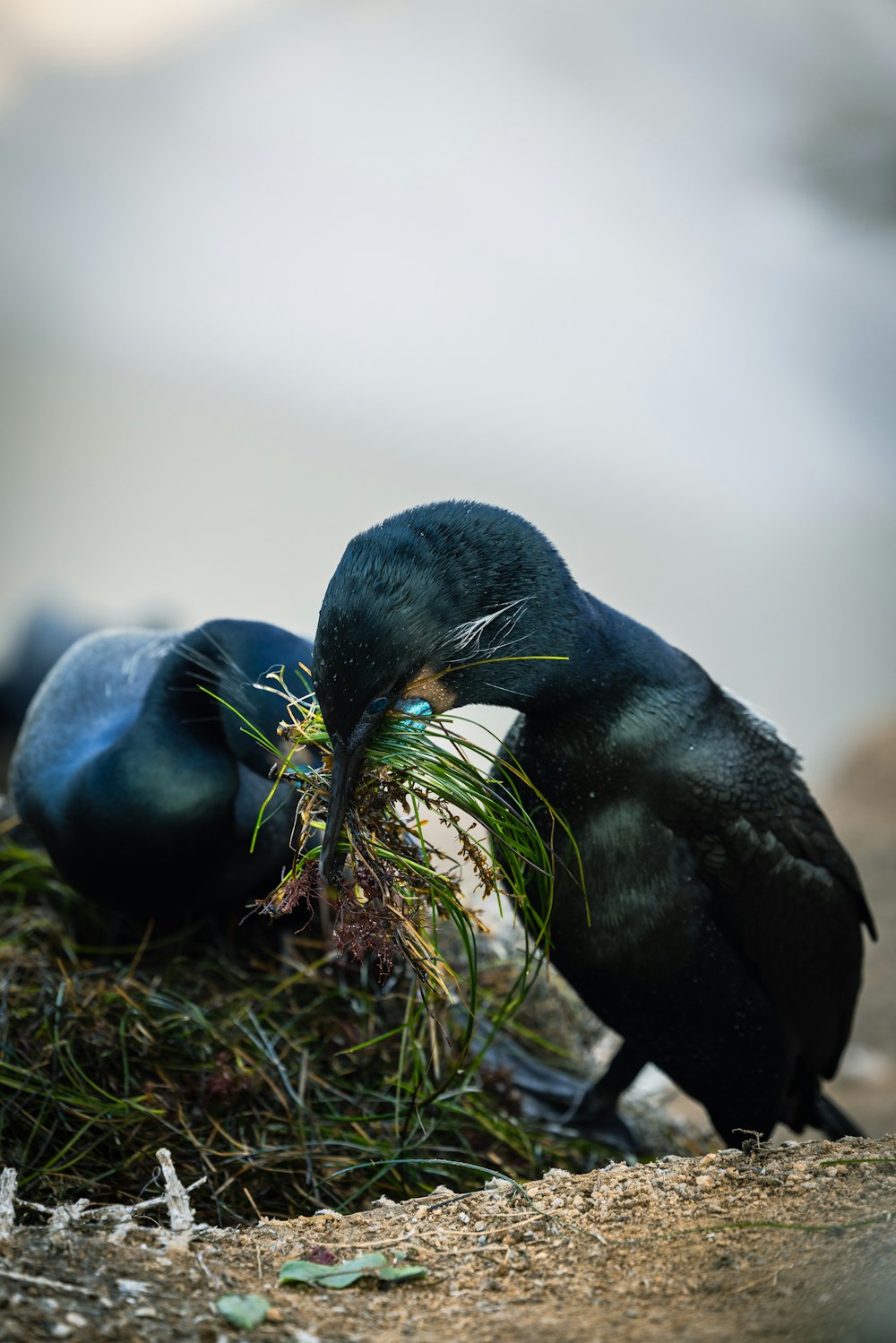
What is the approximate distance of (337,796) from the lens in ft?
5.95

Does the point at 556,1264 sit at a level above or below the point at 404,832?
below

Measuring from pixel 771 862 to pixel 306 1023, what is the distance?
Result: 1164mm

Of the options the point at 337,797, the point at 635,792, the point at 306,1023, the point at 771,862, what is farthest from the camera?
the point at 306,1023

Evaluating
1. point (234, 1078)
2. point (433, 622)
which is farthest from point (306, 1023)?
Answer: point (433, 622)

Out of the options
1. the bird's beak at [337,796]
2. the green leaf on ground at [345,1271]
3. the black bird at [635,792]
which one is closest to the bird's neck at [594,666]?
the black bird at [635,792]

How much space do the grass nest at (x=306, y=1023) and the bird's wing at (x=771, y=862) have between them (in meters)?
0.30

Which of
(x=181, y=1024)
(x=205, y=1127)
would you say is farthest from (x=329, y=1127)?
(x=181, y=1024)

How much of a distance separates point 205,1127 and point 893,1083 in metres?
3.04

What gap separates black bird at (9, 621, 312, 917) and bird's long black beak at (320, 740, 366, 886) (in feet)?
2.40

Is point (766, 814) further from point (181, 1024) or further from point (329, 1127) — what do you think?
point (181, 1024)

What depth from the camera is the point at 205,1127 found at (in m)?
2.52

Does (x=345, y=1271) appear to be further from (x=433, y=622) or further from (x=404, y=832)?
(x=433, y=622)

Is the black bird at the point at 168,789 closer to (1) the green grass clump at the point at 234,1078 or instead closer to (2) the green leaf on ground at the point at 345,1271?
(1) the green grass clump at the point at 234,1078

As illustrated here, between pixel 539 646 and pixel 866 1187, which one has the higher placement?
pixel 539 646
